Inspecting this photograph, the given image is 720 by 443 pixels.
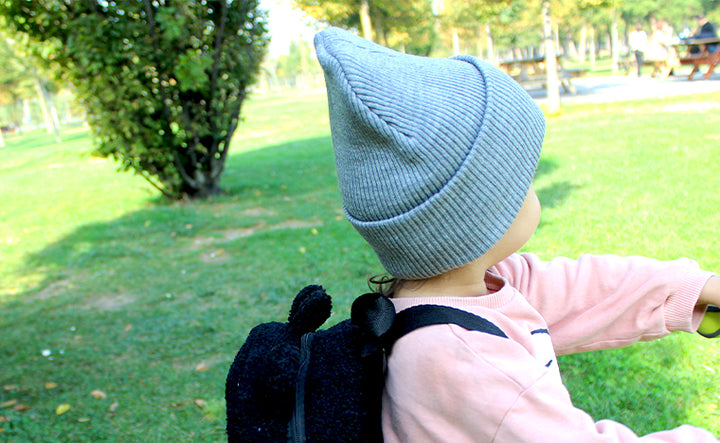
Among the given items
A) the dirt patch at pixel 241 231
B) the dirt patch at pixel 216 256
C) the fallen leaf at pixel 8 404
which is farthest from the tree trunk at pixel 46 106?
the fallen leaf at pixel 8 404

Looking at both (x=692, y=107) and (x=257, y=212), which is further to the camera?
(x=692, y=107)

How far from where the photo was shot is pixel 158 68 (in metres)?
7.41

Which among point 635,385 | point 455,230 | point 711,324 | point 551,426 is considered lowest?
point 635,385

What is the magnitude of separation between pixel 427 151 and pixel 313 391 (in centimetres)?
54

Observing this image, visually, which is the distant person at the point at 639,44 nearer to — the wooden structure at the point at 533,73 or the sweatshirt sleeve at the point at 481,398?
the wooden structure at the point at 533,73

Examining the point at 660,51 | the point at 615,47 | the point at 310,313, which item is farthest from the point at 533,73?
the point at 310,313

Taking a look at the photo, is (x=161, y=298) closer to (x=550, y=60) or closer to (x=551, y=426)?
(x=551, y=426)

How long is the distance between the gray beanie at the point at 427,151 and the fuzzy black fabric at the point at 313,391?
0.26 metres

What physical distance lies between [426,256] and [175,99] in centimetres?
704

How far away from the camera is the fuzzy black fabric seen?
3.96ft

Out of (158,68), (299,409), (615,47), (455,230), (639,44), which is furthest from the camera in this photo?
(615,47)

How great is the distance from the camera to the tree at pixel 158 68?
6.96 meters

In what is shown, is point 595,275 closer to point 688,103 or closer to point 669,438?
point 669,438

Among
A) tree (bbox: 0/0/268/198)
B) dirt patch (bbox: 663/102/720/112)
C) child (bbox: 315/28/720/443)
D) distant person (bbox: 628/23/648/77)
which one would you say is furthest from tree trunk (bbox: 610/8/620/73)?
child (bbox: 315/28/720/443)
